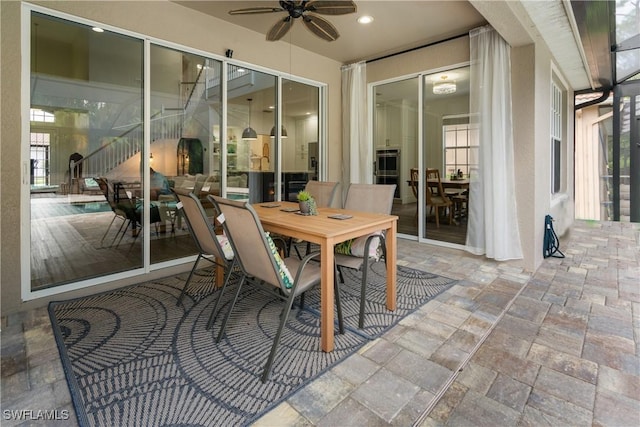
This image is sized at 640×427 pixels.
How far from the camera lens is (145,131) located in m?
3.21

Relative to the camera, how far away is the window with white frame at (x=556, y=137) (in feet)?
15.4

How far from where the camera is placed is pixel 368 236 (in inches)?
94.4

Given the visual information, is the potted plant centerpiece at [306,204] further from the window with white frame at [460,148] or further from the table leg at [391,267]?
the window with white frame at [460,148]

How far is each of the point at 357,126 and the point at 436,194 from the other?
1.70 metres

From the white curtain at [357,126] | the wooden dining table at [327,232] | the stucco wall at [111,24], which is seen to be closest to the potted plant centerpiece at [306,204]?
the wooden dining table at [327,232]

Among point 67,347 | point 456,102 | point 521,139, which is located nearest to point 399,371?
point 67,347

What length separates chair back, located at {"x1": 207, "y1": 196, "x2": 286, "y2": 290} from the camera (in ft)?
5.53

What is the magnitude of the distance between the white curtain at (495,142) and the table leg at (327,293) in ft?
8.46

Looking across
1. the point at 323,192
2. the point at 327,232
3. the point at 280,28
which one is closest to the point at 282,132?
the point at 323,192

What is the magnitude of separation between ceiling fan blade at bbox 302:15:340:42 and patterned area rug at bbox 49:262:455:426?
2310 millimetres

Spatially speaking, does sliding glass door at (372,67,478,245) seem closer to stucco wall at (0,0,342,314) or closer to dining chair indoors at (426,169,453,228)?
dining chair indoors at (426,169,453,228)

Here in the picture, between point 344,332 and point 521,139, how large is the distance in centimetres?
292

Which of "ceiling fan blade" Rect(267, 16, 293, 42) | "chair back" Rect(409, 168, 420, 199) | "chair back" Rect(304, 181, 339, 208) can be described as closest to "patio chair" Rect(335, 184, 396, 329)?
"chair back" Rect(304, 181, 339, 208)

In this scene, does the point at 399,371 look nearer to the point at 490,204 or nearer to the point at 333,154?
the point at 490,204
